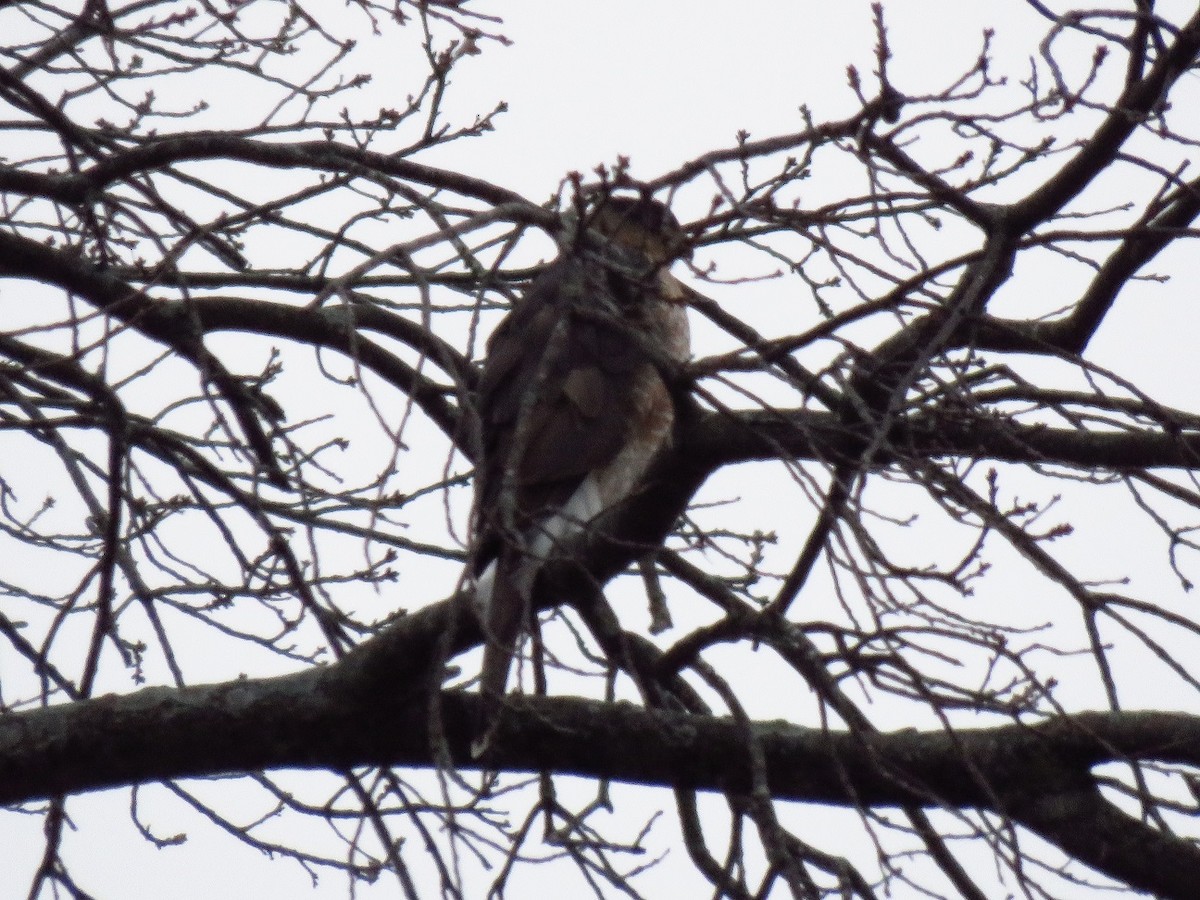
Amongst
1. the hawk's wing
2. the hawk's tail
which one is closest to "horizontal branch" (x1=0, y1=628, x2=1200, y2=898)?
the hawk's tail

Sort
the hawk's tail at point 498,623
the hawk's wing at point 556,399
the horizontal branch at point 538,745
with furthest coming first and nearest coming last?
the hawk's wing at point 556,399 < the horizontal branch at point 538,745 < the hawk's tail at point 498,623

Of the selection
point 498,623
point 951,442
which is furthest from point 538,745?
point 951,442

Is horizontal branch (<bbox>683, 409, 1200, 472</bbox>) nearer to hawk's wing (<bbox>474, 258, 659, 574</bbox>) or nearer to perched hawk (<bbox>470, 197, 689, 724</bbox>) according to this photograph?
perched hawk (<bbox>470, 197, 689, 724</bbox>)

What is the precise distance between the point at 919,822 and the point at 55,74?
353 centimetres

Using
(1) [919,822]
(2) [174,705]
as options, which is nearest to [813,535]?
(1) [919,822]

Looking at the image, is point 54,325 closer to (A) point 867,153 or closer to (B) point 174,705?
(B) point 174,705

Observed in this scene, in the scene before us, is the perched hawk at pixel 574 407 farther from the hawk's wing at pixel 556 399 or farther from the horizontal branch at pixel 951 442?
the horizontal branch at pixel 951 442

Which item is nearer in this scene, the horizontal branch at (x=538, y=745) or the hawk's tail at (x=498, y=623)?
the hawk's tail at (x=498, y=623)

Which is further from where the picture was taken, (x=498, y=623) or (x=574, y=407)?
(x=574, y=407)

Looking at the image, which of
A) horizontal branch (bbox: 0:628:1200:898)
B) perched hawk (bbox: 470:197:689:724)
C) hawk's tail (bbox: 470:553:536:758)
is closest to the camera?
hawk's tail (bbox: 470:553:536:758)

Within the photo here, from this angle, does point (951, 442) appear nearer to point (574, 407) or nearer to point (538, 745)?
point (538, 745)

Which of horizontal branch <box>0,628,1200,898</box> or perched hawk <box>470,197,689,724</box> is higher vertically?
perched hawk <box>470,197,689,724</box>

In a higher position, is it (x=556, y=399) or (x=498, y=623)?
(x=556, y=399)

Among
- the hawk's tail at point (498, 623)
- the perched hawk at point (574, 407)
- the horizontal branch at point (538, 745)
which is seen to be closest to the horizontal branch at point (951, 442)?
the hawk's tail at point (498, 623)
